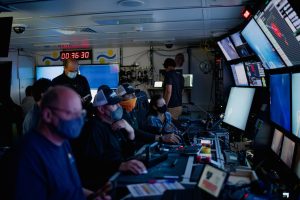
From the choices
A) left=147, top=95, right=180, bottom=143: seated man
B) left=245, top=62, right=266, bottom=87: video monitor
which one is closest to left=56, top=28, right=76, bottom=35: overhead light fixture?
left=147, top=95, right=180, bottom=143: seated man

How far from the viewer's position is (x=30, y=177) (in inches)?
53.0

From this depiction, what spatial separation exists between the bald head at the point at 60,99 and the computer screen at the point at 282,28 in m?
1.48

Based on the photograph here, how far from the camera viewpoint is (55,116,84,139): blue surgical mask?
1515 mm

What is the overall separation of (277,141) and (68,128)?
6.43 ft

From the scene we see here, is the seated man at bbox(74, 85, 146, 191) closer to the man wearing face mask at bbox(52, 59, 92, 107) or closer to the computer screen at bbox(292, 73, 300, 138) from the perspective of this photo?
the computer screen at bbox(292, 73, 300, 138)

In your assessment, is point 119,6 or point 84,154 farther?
point 119,6

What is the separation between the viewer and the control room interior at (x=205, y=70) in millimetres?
2002

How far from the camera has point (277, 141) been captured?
8.86 feet

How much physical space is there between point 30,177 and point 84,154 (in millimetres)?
902

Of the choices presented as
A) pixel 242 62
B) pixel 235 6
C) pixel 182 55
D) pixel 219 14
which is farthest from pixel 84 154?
pixel 182 55

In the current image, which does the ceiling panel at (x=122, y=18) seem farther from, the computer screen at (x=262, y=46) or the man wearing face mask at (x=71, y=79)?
the man wearing face mask at (x=71, y=79)

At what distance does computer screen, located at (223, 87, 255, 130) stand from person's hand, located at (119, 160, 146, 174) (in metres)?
1.92

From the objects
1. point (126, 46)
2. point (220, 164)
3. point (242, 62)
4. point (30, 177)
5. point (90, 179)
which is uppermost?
point (126, 46)

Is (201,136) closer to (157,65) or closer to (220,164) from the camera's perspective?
(220,164)
